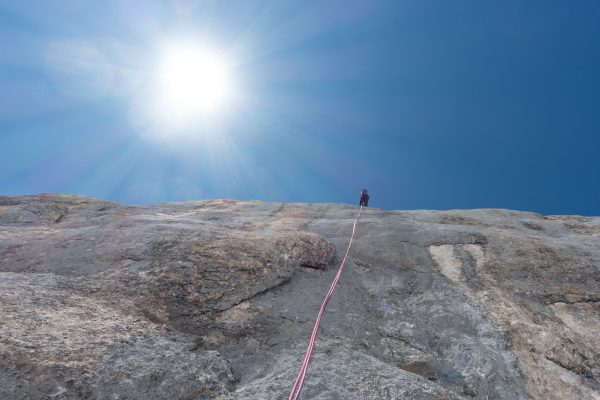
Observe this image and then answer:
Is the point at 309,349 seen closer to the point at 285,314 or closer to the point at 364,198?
the point at 285,314

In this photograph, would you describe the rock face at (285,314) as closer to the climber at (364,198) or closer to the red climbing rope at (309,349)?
the red climbing rope at (309,349)

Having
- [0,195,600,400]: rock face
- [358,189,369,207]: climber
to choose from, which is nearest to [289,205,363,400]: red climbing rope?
[0,195,600,400]: rock face

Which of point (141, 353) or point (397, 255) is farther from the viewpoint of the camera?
point (397, 255)

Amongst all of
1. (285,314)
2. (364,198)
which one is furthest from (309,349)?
(364,198)

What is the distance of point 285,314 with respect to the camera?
7324 mm

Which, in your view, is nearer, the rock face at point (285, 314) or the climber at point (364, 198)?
the rock face at point (285, 314)

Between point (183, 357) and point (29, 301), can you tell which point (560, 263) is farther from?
point (29, 301)

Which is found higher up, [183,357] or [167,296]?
[167,296]

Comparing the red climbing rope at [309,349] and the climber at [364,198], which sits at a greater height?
the climber at [364,198]

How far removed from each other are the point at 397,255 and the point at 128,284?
7539 millimetres

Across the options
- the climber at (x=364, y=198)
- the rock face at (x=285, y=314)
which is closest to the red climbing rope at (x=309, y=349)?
the rock face at (x=285, y=314)

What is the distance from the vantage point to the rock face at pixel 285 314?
198 inches

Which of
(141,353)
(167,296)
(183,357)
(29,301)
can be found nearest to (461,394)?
(183,357)

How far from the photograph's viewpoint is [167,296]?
707cm
